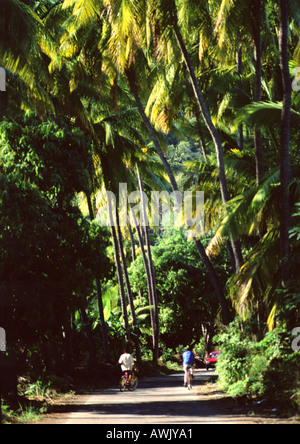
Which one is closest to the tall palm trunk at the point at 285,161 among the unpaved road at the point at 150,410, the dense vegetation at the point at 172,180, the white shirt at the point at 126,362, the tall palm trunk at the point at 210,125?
the dense vegetation at the point at 172,180

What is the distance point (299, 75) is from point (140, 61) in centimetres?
607

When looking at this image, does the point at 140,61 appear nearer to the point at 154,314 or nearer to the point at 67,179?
the point at 67,179

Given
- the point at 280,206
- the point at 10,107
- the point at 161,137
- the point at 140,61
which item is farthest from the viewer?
the point at 161,137

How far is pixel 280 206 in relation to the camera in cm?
1387

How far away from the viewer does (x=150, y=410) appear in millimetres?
12875

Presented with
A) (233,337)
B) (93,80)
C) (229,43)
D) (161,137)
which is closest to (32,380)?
(233,337)

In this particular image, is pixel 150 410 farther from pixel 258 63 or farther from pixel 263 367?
pixel 258 63

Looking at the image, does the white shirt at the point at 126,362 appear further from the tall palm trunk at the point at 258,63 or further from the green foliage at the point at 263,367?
the tall palm trunk at the point at 258,63

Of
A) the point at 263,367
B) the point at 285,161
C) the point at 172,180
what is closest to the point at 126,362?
the point at 172,180

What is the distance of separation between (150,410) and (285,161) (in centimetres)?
620

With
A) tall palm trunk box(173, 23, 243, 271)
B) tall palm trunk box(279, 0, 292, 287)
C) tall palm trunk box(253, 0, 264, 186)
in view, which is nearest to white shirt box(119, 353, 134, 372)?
tall palm trunk box(173, 23, 243, 271)

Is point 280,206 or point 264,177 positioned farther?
point 264,177

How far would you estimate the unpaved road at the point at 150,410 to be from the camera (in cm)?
1100
